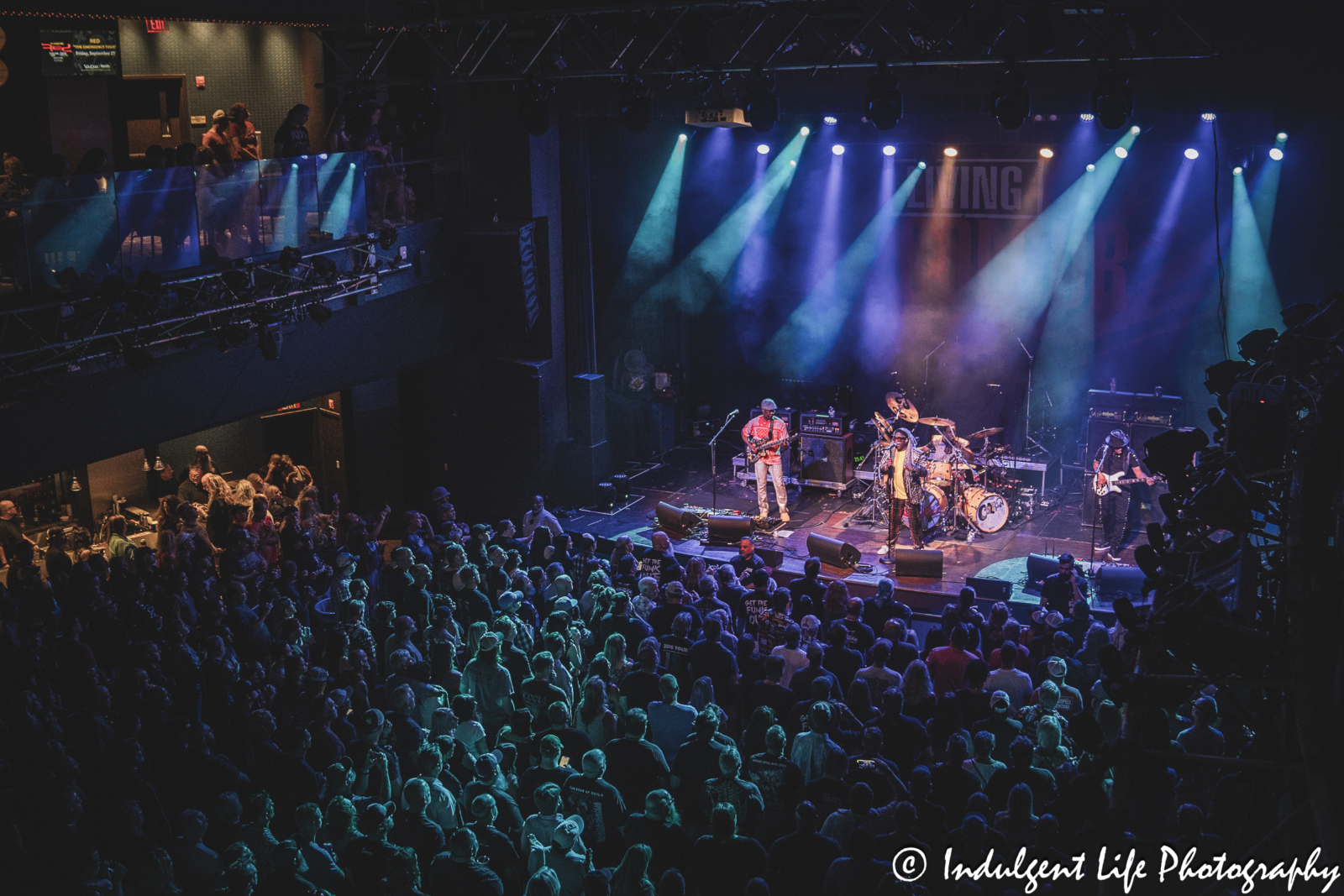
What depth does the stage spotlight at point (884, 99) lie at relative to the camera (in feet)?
35.6

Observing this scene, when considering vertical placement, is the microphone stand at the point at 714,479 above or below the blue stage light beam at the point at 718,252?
below

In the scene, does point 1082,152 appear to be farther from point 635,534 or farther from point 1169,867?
point 1169,867

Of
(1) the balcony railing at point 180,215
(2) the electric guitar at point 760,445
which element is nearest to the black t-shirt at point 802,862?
(1) the balcony railing at point 180,215

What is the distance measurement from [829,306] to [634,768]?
39.7ft

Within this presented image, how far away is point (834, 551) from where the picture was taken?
40.8ft

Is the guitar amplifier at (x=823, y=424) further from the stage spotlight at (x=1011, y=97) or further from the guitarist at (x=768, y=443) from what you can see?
the stage spotlight at (x=1011, y=97)

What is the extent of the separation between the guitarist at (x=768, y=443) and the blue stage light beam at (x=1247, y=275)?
5.74m

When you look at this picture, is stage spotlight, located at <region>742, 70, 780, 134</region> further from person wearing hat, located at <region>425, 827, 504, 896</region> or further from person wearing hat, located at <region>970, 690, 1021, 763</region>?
person wearing hat, located at <region>425, 827, 504, 896</region>

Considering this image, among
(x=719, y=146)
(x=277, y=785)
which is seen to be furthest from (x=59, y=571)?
(x=719, y=146)

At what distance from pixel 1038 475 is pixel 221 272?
997 cm

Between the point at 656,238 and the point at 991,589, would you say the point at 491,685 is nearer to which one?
the point at 991,589

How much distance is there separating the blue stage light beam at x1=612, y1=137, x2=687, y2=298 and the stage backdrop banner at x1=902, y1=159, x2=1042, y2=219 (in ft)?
10.9

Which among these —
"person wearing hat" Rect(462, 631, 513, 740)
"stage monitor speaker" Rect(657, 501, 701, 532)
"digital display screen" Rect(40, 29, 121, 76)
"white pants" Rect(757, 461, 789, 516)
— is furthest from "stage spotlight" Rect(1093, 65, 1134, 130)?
"digital display screen" Rect(40, 29, 121, 76)

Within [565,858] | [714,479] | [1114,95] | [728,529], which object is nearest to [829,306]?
[714,479]
